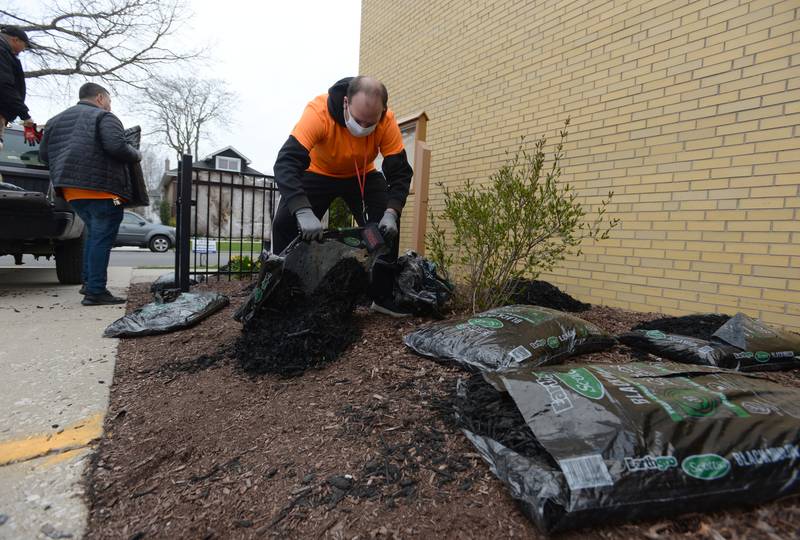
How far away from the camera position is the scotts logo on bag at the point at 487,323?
2020mm

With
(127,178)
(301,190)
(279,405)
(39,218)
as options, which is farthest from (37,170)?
(279,405)

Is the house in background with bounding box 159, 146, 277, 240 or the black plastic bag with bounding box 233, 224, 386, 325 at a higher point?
the house in background with bounding box 159, 146, 277, 240

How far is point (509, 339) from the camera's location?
191 cm

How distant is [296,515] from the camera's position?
1170mm

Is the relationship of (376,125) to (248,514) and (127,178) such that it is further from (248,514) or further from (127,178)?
(127,178)

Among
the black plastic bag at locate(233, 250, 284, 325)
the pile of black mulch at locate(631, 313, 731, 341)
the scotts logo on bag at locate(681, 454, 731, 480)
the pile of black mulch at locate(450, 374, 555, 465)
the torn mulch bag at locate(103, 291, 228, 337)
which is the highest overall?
the black plastic bag at locate(233, 250, 284, 325)

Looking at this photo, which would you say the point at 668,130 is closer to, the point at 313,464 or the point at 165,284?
the point at 313,464

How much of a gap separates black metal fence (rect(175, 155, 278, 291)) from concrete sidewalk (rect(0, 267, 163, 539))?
1.21 m

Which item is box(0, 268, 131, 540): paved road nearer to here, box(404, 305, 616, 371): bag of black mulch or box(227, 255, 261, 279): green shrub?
box(404, 305, 616, 371): bag of black mulch

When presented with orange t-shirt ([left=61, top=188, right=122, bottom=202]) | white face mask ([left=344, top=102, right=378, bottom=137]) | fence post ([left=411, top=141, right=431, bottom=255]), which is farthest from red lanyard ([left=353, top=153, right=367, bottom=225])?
orange t-shirt ([left=61, top=188, right=122, bottom=202])

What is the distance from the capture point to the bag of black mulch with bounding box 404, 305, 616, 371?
73.3 inches

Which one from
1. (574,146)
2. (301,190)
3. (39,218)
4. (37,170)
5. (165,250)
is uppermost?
(574,146)

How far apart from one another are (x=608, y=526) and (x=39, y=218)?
5133mm

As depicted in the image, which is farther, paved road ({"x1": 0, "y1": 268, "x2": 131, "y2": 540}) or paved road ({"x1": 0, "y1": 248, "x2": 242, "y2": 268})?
paved road ({"x1": 0, "y1": 248, "x2": 242, "y2": 268})
